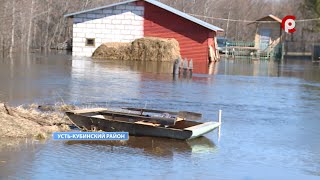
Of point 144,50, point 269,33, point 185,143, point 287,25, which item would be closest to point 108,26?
point 144,50

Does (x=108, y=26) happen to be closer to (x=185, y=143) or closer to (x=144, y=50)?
(x=144, y=50)

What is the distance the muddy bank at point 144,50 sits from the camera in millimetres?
42344

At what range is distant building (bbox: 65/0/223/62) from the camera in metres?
45.3

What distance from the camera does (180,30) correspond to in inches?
1790

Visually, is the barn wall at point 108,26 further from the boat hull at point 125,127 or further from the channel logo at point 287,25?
the boat hull at point 125,127

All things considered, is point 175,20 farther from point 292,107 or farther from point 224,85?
point 292,107

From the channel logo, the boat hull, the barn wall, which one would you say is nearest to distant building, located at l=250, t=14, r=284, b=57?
the channel logo

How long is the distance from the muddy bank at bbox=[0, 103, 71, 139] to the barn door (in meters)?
54.5

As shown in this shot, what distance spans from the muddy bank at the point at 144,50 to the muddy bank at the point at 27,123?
29902mm

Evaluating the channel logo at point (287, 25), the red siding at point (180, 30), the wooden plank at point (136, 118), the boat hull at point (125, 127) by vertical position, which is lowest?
the boat hull at point (125, 127)

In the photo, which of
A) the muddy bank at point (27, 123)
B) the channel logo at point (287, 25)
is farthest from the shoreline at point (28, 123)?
the channel logo at point (287, 25)

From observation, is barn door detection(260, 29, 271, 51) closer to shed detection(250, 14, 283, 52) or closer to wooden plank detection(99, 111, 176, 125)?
shed detection(250, 14, 283, 52)

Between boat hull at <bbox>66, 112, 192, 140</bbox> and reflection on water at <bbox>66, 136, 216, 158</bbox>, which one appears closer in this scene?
reflection on water at <bbox>66, 136, 216, 158</bbox>

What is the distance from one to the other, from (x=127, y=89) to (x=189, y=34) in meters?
25.6
